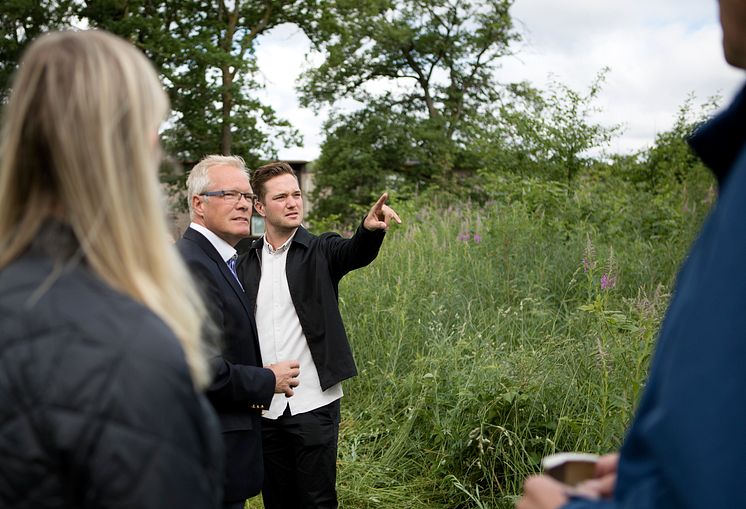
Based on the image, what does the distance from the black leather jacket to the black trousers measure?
22cm

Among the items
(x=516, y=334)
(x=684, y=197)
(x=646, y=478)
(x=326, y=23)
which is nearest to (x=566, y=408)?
(x=516, y=334)

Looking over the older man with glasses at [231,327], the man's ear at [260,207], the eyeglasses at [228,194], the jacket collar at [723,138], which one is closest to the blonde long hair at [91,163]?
the jacket collar at [723,138]

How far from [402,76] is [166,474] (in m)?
37.9

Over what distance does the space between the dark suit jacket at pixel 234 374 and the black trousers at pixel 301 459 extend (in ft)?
2.18

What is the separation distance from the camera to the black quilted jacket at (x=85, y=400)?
46.9 inches

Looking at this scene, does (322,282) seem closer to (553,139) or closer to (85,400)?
(85,400)

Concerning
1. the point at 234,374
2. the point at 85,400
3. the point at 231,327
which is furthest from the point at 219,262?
the point at 85,400

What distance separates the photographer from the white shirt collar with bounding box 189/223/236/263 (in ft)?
11.9

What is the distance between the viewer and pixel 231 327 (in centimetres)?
346

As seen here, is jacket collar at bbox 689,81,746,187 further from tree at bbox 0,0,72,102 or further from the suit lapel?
tree at bbox 0,0,72,102

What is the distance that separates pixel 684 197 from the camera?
360 inches

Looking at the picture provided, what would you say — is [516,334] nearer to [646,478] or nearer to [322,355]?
[322,355]

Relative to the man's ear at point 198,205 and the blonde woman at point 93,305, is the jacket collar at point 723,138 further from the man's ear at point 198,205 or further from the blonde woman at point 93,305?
the man's ear at point 198,205

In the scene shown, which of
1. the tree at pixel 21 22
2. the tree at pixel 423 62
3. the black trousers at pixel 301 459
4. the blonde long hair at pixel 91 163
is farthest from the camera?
the tree at pixel 423 62
